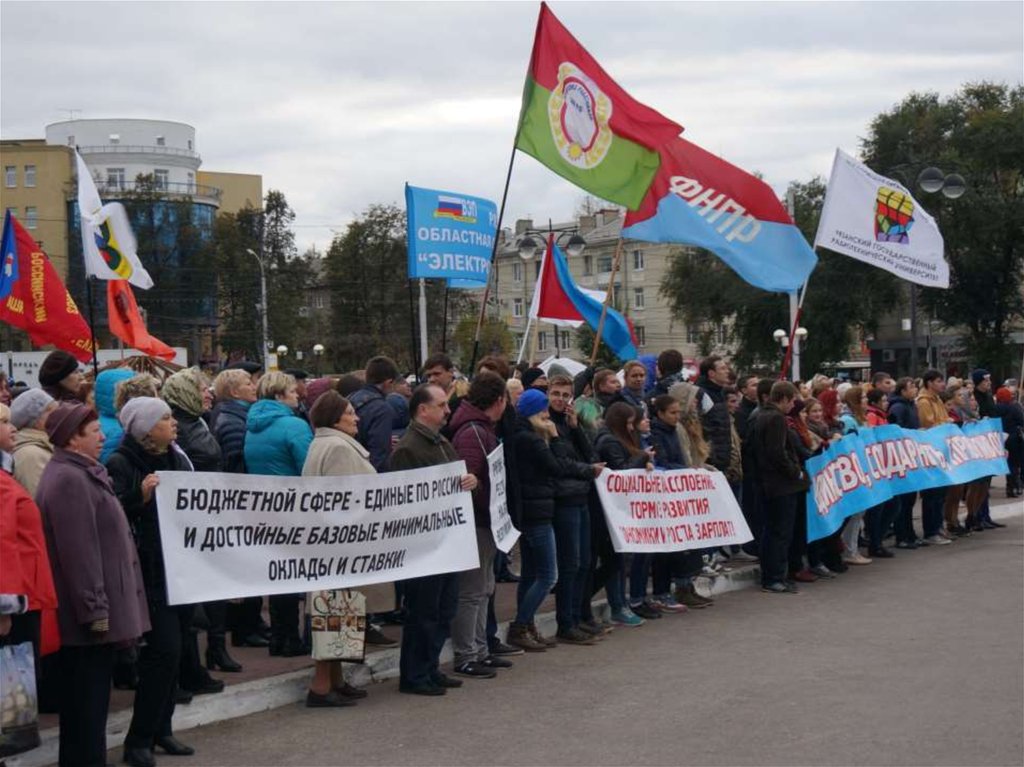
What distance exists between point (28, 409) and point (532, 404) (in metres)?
3.64

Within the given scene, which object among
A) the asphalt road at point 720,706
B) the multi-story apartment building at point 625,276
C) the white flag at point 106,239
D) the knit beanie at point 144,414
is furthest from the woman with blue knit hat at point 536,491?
the multi-story apartment building at point 625,276

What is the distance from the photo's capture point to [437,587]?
8711 millimetres

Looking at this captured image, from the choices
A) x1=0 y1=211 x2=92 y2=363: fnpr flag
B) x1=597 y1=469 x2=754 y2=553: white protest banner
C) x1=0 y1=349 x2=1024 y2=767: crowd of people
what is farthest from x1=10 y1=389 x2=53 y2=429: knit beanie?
x1=0 y1=211 x2=92 y2=363: fnpr flag

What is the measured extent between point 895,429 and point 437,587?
8350 millimetres

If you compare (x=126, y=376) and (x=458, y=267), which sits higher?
(x=458, y=267)

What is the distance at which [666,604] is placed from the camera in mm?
11727

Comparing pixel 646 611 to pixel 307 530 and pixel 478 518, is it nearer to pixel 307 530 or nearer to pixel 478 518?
pixel 478 518

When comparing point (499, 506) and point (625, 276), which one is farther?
point (625, 276)

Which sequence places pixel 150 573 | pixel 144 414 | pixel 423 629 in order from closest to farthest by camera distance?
pixel 144 414
pixel 150 573
pixel 423 629

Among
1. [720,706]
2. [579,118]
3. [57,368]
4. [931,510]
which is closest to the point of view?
[720,706]

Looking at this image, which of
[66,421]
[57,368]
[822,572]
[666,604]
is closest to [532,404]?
[666,604]

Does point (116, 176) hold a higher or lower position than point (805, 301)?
higher

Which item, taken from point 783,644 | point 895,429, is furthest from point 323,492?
point 895,429

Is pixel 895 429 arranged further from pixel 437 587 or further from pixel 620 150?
pixel 437 587
